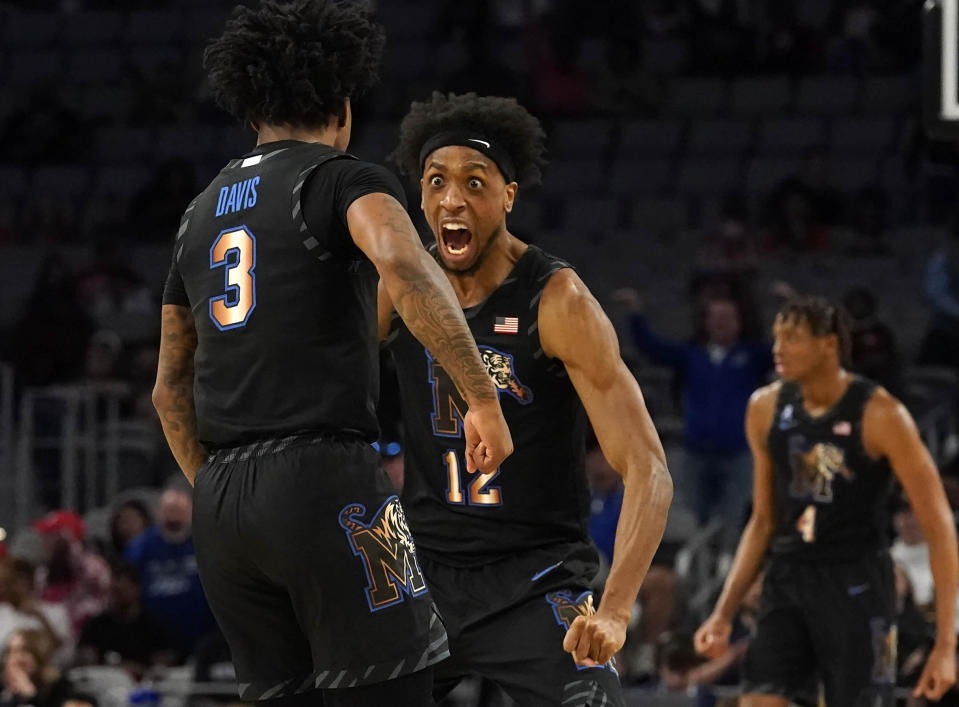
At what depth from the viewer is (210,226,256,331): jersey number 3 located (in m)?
3.46

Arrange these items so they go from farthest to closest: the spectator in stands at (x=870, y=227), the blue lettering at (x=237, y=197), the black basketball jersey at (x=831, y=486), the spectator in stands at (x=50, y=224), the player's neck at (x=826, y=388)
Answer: the spectator in stands at (x=50, y=224)
the spectator in stands at (x=870, y=227)
the player's neck at (x=826, y=388)
the black basketball jersey at (x=831, y=486)
the blue lettering at (x=237, y=197)

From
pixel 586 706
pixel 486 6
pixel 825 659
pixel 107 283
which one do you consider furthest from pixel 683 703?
pixel 486 6

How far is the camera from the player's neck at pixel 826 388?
6254 millimetres

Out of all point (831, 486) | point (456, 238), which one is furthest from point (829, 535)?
point (456, 238)

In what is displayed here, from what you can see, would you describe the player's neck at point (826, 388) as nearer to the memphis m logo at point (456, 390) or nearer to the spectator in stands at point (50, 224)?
the memphis m logo at point (456, 390)

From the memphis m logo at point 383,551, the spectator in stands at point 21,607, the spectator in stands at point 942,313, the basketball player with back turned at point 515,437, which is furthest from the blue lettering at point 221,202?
the spectator in stands at point 942,313

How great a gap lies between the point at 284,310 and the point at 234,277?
0.15 meters

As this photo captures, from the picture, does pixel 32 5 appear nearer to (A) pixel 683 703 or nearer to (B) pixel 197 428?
(A) pixel 683 703

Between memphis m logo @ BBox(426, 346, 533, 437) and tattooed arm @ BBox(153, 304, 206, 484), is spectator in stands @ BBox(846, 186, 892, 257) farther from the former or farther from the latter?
tattooed arm @ BBox(153, 304, 206, 484)

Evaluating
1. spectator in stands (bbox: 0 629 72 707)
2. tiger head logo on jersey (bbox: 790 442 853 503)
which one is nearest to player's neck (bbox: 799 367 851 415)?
tiger head logo on jersey (bbox: 790 442 853 503)

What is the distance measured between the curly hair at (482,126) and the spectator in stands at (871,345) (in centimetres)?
495

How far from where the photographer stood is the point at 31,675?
852cm

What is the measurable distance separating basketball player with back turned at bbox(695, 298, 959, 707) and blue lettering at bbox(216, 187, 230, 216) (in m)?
3.10

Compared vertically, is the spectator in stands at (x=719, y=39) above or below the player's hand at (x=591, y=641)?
above
